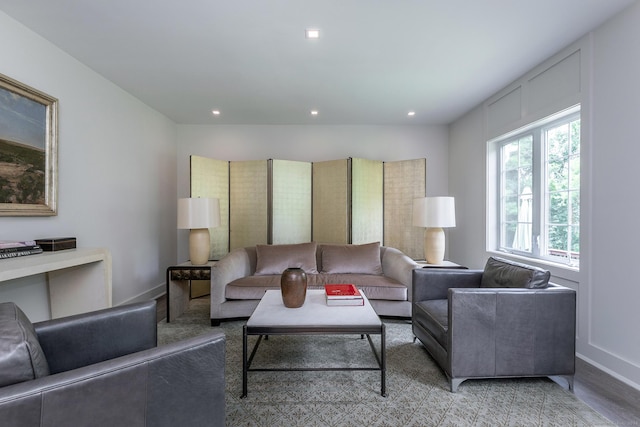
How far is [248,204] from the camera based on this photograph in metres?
4.16

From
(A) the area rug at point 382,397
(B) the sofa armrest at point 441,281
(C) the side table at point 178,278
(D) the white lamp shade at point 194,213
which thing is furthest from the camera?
(D) the white lamp shade at point 194,213

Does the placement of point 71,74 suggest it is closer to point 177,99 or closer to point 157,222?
point 177,99

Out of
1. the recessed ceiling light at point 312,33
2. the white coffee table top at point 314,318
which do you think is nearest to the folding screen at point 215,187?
the white coffee table top at point 314,318

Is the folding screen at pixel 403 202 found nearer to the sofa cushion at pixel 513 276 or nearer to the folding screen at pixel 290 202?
the folding screen at pixel 290 202

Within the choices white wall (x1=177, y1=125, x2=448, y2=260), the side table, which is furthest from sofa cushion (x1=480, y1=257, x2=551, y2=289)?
the side table

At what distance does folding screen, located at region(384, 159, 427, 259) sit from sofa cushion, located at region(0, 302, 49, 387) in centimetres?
384

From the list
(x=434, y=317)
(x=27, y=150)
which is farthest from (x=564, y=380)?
(x=27, y=150)

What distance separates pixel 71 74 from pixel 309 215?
9.83 ft

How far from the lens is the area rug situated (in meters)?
1.56

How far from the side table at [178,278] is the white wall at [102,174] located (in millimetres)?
664

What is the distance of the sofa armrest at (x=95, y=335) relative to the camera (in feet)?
4.05

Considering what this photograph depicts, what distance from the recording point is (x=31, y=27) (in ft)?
7.09

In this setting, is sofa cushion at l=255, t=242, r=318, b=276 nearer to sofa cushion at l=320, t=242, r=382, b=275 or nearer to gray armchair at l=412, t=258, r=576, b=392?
sofa cushion at l=320, t=242, r=382, b=275

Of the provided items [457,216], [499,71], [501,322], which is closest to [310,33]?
[499,71]
